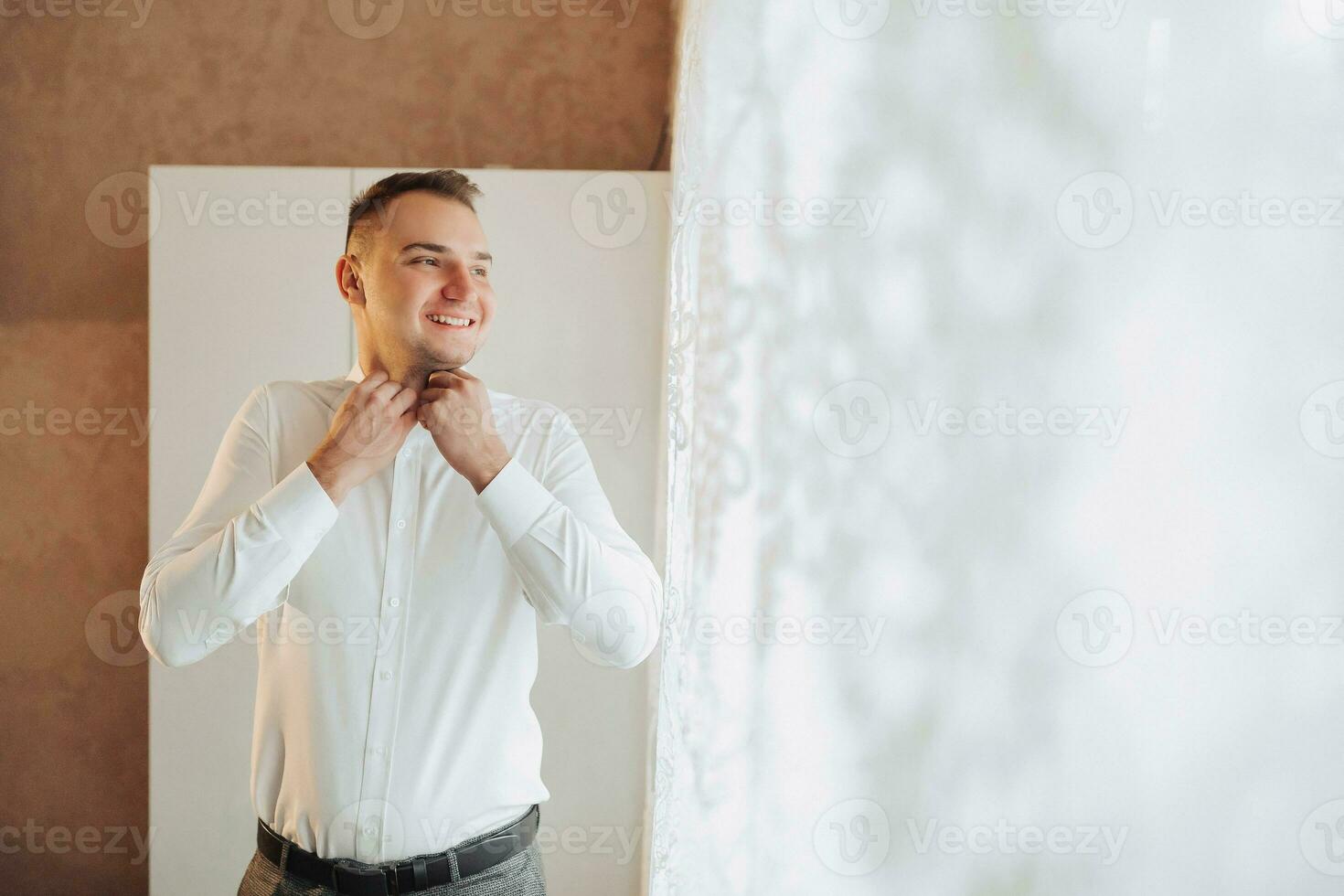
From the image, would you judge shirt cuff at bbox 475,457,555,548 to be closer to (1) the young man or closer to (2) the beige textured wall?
(1) the young man

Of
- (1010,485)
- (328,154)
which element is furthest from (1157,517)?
(328,154)

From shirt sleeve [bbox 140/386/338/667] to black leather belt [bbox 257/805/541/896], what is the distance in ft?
0.88

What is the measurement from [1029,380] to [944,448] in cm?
2

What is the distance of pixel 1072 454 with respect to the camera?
113 mm

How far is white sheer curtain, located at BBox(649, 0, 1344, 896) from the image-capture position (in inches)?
4.1

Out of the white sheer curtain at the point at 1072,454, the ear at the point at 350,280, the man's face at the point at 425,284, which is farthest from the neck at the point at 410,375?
the white sheer curtain at the point at 1072,454

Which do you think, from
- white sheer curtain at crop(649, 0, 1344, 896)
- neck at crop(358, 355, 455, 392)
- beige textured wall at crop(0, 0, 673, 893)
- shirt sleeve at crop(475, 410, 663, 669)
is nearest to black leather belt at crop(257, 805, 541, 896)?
shirt sleeve at crop(475, 410, 663, 669)

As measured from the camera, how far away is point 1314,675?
4.0 inches

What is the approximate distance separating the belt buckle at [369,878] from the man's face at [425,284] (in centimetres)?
60

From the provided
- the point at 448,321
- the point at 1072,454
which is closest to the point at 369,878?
the point at 448,321

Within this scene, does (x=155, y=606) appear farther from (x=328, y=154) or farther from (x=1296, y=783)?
(x=328, y=154)

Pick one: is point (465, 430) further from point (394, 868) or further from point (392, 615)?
point (394, 868)

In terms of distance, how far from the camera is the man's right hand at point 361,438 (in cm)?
107

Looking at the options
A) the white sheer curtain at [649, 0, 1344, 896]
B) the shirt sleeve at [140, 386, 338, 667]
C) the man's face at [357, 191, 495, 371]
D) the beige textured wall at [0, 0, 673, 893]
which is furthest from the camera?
the beige textured wall at [0, 0, 673, 893]
